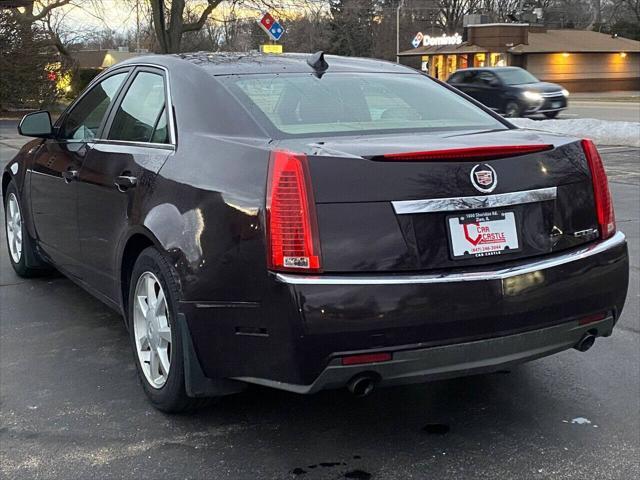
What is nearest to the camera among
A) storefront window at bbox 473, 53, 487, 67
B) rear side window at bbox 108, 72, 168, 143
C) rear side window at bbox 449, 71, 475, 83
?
rear side window at bbox 108, 72, 168, 143

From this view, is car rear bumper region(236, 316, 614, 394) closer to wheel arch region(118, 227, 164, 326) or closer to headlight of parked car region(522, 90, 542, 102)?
wheel arch region(118, 227, 164, 326)

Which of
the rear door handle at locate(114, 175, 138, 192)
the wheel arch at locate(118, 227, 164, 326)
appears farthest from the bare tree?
the wheel arch at locate(118, 227, 164, 326)

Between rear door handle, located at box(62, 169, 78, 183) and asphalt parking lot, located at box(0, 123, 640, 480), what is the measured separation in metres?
0.96

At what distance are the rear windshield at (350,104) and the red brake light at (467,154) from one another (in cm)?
55

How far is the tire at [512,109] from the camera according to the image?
25.1 metres

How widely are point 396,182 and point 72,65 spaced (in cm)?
3290

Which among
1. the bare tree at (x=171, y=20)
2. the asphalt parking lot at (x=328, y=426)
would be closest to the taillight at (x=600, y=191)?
the asphalt parking lot at (x=328, y=426)

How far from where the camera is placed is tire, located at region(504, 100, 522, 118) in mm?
25141

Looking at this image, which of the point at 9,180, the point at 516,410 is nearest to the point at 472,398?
the point at 516,410

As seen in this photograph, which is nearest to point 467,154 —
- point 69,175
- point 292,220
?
point 292,220

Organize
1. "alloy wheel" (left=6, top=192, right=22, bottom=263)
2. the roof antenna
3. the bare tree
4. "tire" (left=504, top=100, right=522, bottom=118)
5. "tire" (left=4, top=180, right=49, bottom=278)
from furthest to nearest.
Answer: the bare tree → "tire" (left=504, top=100, right=522, bottom=118) → "alloy wheel" (left=6, top=192, right=22, bottom=263) → "tire" (left=4, top=180, right=49, bottom=278) → the roof antenna

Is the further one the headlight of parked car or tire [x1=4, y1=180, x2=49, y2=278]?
the headlight of parked car

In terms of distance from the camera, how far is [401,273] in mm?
2838

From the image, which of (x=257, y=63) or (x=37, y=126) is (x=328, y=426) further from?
(x=37, y=126)
